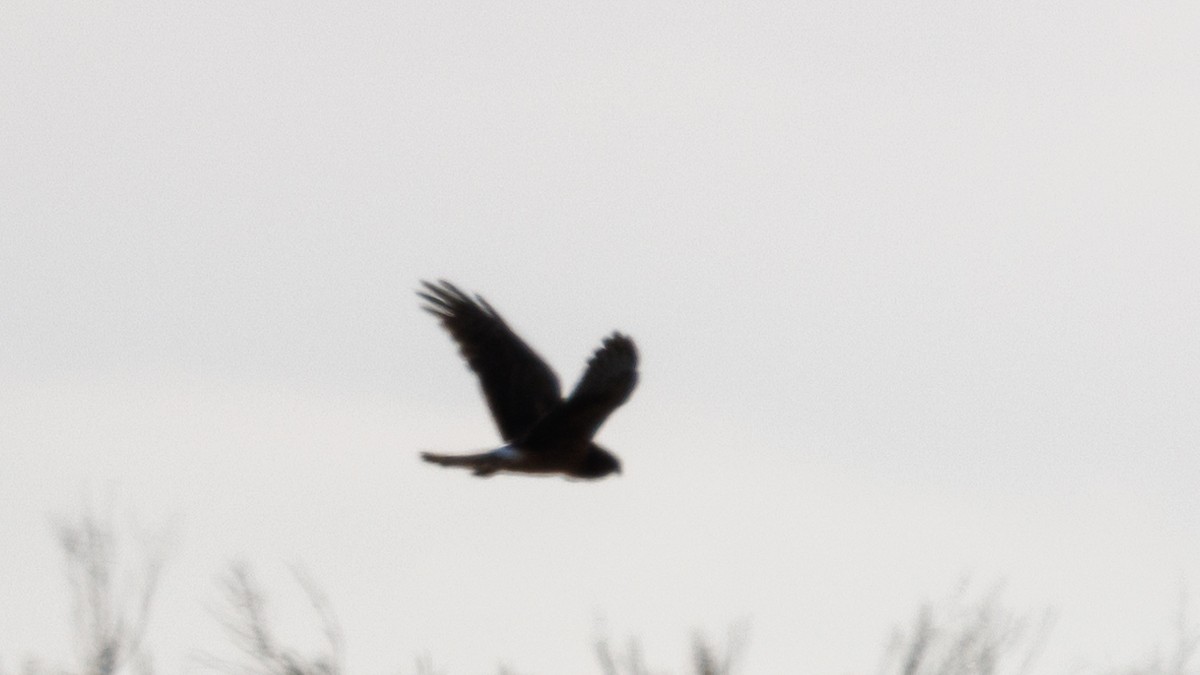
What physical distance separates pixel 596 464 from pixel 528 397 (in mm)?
559

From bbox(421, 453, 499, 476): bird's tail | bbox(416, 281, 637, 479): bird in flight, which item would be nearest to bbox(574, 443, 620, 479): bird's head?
bbox(416, 281, 637, 479): bird in flight

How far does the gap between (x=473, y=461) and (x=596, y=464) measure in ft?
4.24

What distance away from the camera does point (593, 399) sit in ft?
35.1

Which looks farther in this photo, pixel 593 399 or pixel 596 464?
pixel 596 464

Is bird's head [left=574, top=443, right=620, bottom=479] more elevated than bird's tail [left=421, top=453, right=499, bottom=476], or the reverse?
bird's head [left=574, top=443, right=620, bottom=479]

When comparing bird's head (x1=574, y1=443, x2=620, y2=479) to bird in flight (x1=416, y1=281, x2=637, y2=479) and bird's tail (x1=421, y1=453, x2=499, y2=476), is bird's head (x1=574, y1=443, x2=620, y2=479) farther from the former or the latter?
bird's tail (x1=421, y1=453, x2=499, y2=476)

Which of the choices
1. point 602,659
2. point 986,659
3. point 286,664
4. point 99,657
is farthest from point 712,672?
point 99,657

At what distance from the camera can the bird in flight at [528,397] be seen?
10.8m

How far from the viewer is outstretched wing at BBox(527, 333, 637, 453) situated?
1068cm

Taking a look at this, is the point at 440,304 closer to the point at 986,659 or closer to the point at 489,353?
the point at 489,353

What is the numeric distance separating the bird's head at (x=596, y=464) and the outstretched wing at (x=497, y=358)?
15.9 inches

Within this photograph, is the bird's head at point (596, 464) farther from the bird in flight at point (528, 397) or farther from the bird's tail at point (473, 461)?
the bird's tail at point (473, 461)

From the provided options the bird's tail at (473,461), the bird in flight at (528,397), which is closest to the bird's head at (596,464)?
the bird in flight at (528,397)

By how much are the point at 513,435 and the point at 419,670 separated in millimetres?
1556
